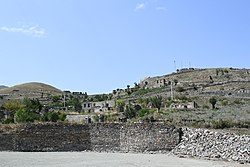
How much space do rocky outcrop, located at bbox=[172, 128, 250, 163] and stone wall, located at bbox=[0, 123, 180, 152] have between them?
1.76 meters

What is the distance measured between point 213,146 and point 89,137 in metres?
11.7

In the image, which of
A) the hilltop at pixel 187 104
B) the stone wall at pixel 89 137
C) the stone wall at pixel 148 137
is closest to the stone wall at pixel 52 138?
the stone wall at pixel 89 137

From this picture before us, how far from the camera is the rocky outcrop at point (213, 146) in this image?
26.2m

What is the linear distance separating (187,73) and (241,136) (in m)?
73.6

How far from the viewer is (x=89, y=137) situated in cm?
3644

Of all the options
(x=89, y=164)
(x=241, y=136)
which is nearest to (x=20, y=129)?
(x=89, y=164)

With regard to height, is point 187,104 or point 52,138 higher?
point 187,104

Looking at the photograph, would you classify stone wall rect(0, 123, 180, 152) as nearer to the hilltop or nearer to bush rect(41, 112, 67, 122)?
the hilltop

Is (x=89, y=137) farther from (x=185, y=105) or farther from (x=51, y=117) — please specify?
(x=185, y=105)

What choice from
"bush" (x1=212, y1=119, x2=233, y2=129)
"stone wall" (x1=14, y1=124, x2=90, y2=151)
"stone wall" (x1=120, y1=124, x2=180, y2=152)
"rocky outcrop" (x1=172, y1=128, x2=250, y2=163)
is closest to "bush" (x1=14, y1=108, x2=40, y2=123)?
"stone wall" (x1=14, y1=124, x2=90, y2=151)

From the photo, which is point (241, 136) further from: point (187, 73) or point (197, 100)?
point (187, 73)

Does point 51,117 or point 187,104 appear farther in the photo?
point 187,104

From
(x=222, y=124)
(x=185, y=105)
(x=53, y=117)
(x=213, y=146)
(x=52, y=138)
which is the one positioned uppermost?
(x=185, y=105)

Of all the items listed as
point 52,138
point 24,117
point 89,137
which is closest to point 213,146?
point 89,137
